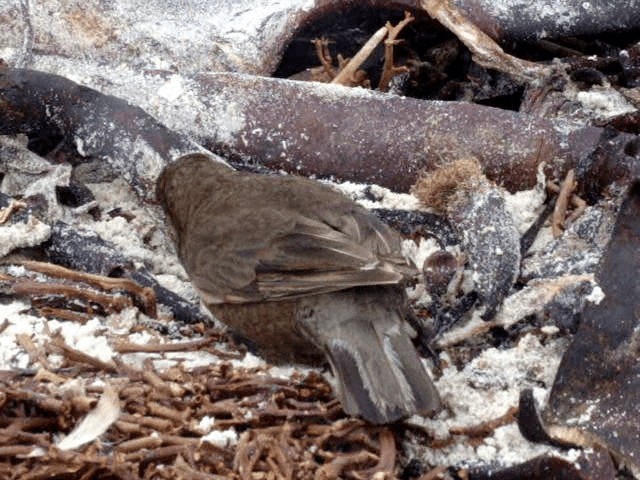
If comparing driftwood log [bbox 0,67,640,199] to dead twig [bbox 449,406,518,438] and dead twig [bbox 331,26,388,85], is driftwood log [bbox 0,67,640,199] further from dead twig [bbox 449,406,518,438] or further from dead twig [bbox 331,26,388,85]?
dead twig [bbox 449,406,518,438]

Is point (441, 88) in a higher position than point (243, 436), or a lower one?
higher

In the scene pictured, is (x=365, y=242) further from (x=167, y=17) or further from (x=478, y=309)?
(x=167, y=17)

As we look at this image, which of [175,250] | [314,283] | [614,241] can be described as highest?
[614,241]

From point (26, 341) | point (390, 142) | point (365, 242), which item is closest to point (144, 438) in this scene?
point (26, 341)

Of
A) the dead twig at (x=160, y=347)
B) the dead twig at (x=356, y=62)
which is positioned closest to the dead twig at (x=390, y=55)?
the dead twig at (x=356, y=62)

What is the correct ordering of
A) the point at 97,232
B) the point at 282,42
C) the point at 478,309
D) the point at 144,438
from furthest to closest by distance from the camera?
the point at 282,42, the point at 97,232, the point at 478,309, the point at 144,438

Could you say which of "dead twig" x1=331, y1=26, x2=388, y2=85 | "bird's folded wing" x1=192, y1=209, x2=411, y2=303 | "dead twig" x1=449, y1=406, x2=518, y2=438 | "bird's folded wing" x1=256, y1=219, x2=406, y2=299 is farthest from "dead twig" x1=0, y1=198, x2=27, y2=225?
"dead twig" x1=449, y1=406, x2=518, y2=438

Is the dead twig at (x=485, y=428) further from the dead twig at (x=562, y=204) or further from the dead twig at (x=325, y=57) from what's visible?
the dead twig at (x=325, y=57)

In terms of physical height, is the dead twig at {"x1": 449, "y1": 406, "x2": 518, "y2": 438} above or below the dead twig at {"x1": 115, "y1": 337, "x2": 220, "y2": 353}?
above
